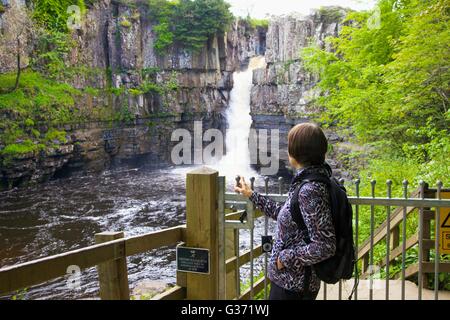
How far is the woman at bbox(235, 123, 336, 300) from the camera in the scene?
2.53 m

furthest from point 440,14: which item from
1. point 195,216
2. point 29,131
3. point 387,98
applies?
point 29,131

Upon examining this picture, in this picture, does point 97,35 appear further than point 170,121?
No

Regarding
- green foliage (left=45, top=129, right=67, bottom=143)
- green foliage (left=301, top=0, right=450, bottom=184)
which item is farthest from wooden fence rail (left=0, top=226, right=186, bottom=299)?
green foliage (left=45, top=129, right=67, bottom=143)

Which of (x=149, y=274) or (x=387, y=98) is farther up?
(x=387, y=98)

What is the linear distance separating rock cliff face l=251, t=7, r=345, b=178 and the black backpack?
29096 mm

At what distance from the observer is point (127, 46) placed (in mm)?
36219

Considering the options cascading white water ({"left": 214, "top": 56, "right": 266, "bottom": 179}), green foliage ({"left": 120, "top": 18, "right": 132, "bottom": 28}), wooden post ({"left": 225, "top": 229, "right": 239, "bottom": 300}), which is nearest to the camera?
wooden post ({"left": 225, "top": 229, "right": 239, "bottom": 300})

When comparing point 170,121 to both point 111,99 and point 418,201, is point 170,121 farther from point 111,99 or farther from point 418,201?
point 418,201

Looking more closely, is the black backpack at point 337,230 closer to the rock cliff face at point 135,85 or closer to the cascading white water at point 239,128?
the rock cliff face at point 135,85

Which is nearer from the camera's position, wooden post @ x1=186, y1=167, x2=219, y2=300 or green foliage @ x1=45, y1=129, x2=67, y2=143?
wooden post @ x1=186, y1=167, x2=219, y2=300

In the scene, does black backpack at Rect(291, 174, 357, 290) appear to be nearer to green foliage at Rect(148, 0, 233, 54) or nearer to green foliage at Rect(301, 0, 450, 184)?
green foliage at Rect(301, 0, 450, 184)

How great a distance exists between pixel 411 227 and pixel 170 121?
33.1 meters

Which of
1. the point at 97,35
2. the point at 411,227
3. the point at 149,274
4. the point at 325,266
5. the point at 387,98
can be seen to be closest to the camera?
the point at 325,266
